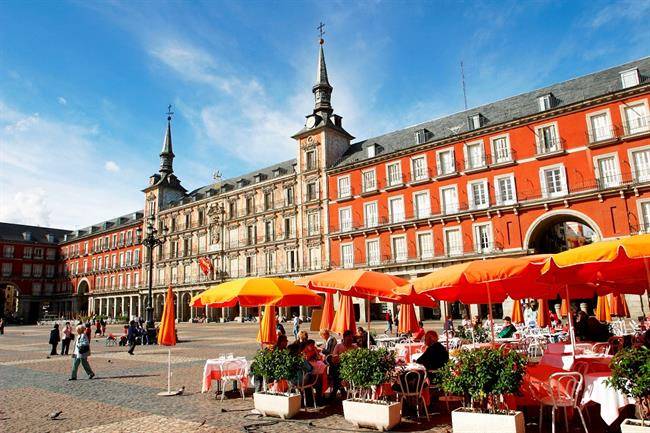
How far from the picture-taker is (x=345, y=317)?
33.3 ft

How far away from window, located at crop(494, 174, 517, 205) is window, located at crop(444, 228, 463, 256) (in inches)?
145

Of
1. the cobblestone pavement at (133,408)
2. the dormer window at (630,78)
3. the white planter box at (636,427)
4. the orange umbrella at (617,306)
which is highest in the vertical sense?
the dormer window at (630,78)

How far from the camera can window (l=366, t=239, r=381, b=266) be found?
37000 mm

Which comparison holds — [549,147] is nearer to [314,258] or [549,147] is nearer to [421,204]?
[421,204]

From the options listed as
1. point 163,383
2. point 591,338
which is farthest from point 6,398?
point 591,338

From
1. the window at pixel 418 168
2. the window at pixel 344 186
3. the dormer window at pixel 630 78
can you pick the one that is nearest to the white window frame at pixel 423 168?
the window at pixel 418 168

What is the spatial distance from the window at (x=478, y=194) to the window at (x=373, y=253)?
8627 millimetres

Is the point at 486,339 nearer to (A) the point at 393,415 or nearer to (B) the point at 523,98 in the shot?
(A) the point at 393,415

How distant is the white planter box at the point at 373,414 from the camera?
21.9 ft

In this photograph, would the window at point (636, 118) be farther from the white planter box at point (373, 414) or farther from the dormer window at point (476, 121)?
the white planter box at point (373, 414)

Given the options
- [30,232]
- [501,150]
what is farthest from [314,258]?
[30,232]

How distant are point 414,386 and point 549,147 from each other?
26494 millimetres

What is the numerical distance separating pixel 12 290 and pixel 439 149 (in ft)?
230

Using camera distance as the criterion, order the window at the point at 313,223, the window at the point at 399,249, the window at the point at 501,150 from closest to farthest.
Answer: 1. the window at the point at 501,150
2. the window at the point at 399,249
3. the window at the point at 313,223
